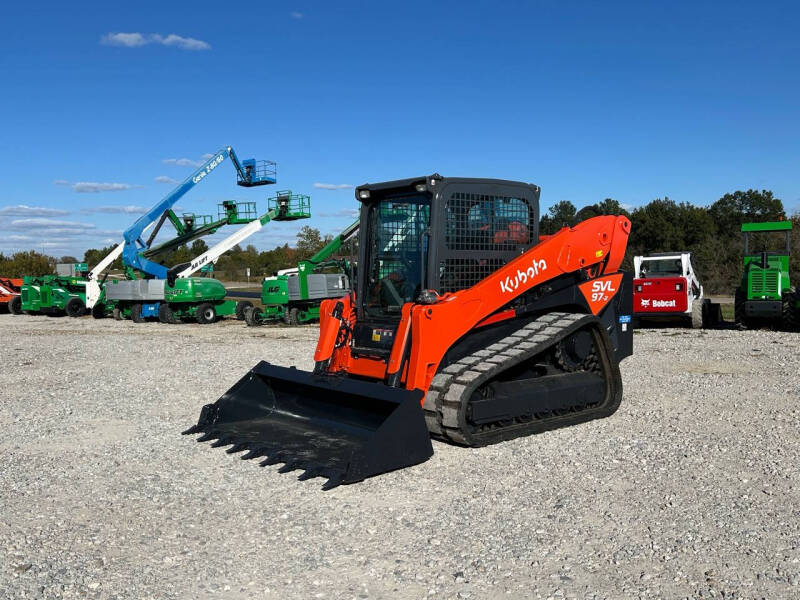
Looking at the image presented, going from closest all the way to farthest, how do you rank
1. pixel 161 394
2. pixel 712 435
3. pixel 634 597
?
pixel 634 597, pixel 712 435, pixel 161 394

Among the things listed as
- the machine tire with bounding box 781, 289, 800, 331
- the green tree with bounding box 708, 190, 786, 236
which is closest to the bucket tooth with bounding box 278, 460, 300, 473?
the machine tire with bounding box 781, 289, 800, 331

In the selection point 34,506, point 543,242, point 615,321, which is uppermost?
point 543,242

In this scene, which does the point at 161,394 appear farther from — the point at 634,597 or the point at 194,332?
the point at 194,332

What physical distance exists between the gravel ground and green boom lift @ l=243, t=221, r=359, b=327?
13.4 m

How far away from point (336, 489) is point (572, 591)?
7.58 ft

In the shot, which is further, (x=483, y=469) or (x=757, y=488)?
(x=483, y=469)

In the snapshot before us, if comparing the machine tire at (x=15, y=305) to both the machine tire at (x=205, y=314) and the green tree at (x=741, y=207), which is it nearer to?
the machine tire at (x=205, y=314)

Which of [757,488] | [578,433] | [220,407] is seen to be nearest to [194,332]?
[220,407]

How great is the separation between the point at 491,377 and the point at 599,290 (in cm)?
254

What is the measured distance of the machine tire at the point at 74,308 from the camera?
2878 centimetres

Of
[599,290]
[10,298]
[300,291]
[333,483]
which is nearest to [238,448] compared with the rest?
[333,483]

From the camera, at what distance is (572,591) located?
154 inches

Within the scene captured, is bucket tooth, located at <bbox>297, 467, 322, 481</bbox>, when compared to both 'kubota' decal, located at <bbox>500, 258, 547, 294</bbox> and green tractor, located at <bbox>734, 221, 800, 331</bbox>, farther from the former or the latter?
green tractor, located at <bbox>734, 221, 800, 331</bbox>

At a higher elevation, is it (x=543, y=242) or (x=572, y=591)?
(x=543, y=242)
